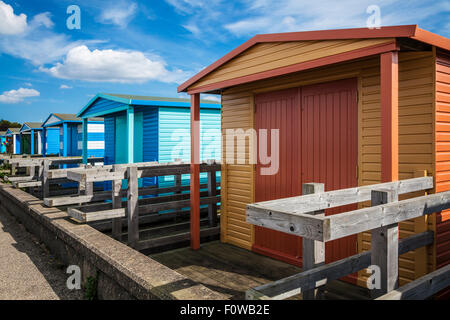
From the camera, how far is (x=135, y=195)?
578cm

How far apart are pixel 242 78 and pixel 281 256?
9.38ft

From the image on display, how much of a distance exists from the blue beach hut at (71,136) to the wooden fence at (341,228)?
15.7m

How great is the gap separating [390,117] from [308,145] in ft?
6.49

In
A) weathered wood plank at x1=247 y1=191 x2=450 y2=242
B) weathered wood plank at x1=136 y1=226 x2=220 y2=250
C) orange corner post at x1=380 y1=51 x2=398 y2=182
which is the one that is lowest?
weathered wood plank at x1=136 y1=226 x2=220 y2=250

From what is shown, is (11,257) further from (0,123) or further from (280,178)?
(0,123)

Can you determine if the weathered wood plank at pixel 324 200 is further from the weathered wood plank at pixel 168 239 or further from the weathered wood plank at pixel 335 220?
the weathered wood plank at pixel 168 239

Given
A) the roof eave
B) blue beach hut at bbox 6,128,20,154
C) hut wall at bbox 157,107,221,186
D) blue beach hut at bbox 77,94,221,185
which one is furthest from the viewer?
blue beach hut at bbox 6,128,20,154

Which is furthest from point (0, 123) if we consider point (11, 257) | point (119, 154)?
point (11, 257)

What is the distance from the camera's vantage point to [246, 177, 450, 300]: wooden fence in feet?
6.95

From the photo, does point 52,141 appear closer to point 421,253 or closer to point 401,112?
point 401,112

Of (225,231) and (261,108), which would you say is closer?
(261,108)

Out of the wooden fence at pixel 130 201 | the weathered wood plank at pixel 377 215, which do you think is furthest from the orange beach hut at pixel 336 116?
the weathered wood plank at pixel 377 215

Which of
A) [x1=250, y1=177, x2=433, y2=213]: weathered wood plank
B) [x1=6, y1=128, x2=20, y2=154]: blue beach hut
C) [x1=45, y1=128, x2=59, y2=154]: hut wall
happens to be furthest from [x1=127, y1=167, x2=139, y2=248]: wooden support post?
[x1=6, y1=128, x2=20, y2=154]: blue beach hut

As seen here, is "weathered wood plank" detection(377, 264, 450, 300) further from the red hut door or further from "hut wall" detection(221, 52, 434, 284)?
the red hut door
